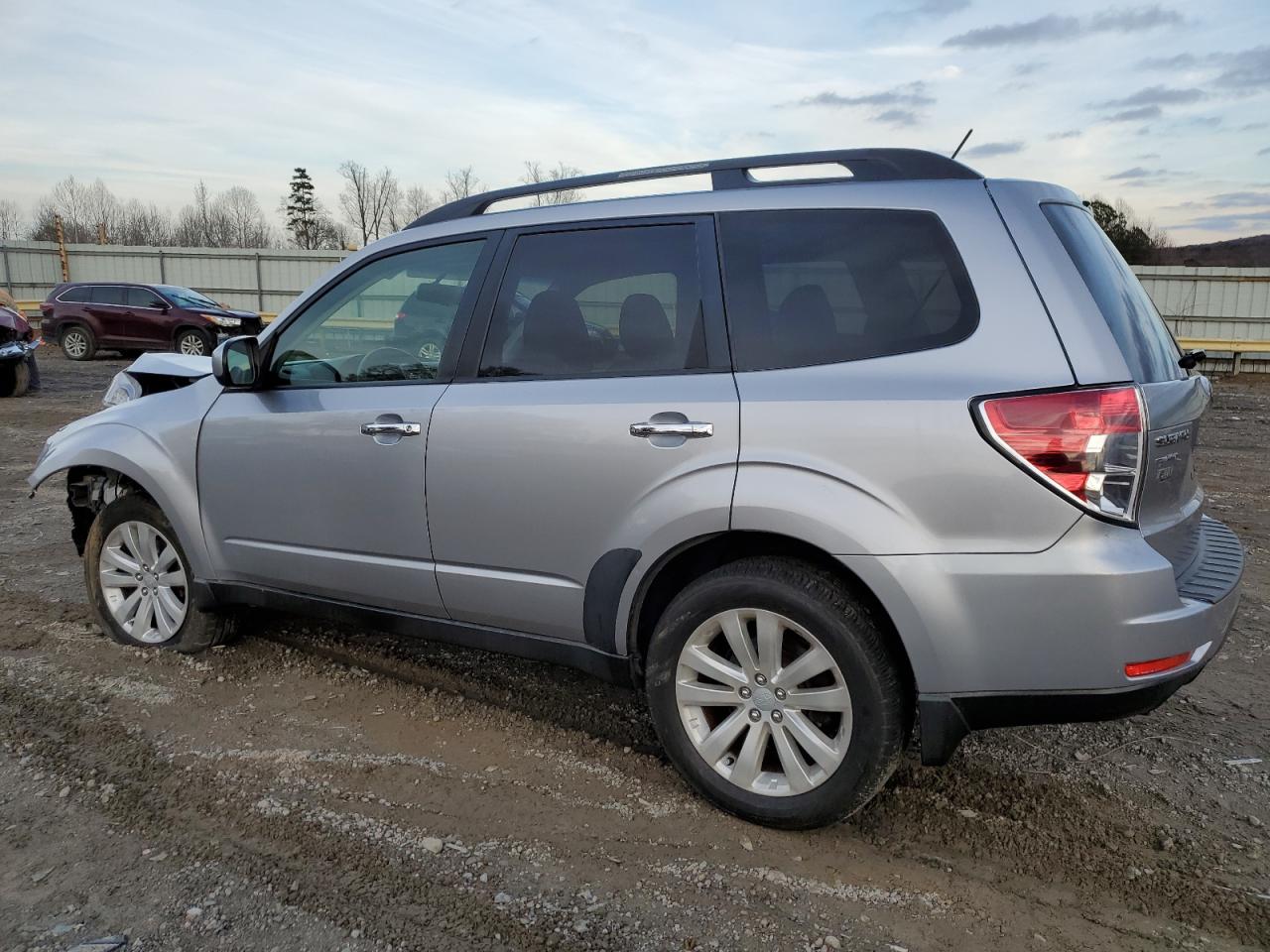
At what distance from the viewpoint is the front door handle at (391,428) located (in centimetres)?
331

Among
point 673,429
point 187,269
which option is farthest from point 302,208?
point 673,429

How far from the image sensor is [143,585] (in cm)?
424

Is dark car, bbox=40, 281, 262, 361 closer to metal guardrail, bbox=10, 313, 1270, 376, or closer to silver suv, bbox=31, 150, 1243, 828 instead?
silver suv, bbox=31, 150, 1243, 828

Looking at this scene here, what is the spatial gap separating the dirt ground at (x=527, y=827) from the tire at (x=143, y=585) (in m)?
0.13

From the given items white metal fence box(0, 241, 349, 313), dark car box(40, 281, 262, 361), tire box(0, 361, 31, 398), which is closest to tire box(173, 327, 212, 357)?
dark car box(40, 281, 262, 361)

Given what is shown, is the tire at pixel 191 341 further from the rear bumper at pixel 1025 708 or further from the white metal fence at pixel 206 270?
the rear bumper at pixel 1025 708

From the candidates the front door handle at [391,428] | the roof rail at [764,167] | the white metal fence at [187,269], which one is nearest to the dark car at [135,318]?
the white metal fence at [187,269]

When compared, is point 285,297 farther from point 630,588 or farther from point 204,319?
point 630,588

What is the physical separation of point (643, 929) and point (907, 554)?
117 cm

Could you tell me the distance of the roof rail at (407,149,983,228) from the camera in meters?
2.78

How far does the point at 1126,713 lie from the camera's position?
8.11 feet

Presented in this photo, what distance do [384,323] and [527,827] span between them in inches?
78.5

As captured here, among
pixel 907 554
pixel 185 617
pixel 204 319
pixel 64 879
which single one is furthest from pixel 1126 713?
pixel 204 319

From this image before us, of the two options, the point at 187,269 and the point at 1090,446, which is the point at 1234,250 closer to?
the point at 187,269
